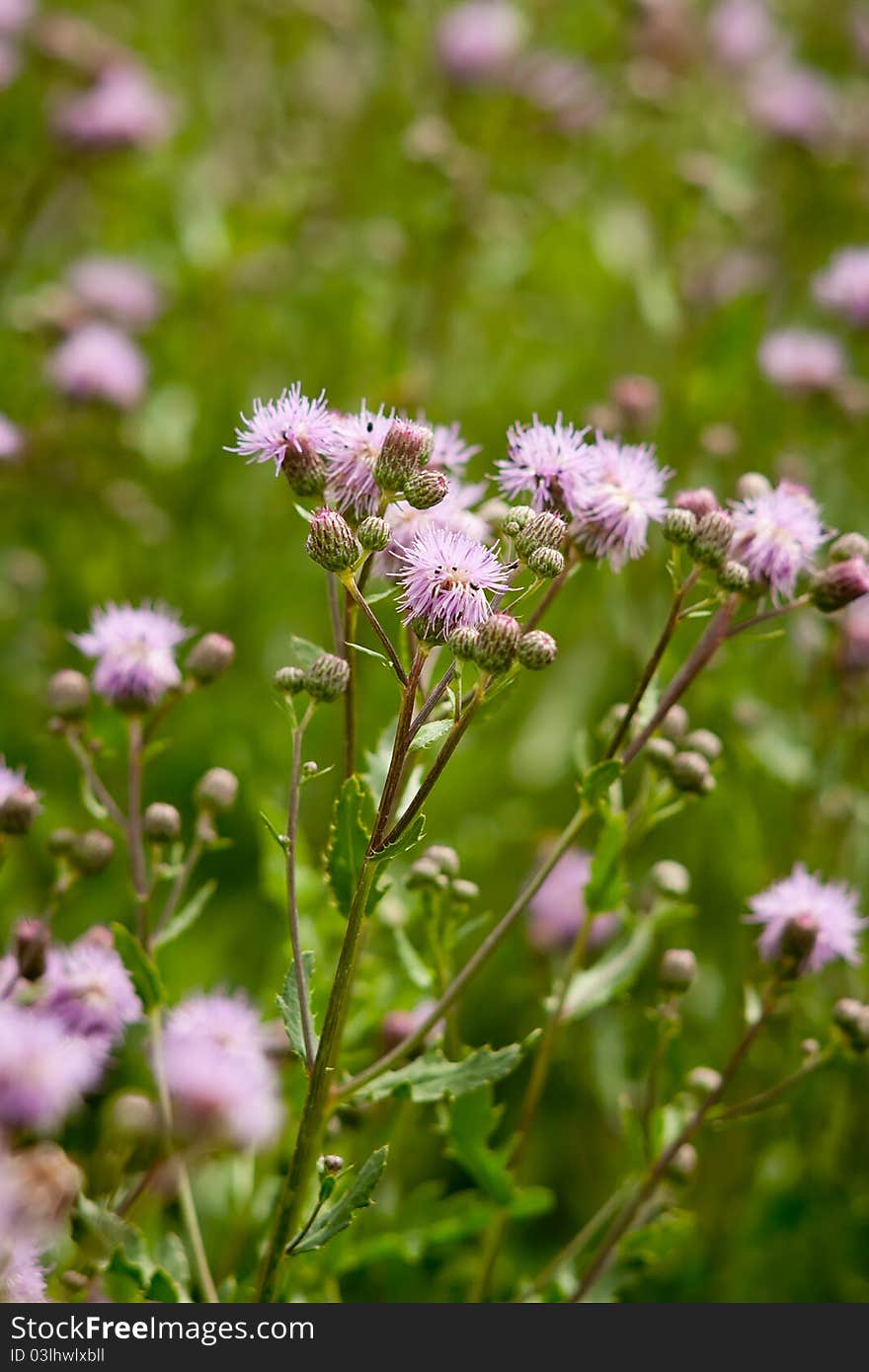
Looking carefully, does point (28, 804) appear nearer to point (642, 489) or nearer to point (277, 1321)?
point (277, 1321)

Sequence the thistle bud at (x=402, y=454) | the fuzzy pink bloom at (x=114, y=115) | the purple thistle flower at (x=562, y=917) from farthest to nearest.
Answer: the fuzzy pink bloom at (x=114, y=115) → the purple thistle flower at (x=562, y=917) → the thistle bud at (x=402, y=454)

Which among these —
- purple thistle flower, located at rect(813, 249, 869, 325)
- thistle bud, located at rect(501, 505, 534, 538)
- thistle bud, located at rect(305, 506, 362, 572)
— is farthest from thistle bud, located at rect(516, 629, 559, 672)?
purple thistle flower, located at rect(813, 249, 869, 325)

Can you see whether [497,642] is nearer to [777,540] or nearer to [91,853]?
[777,540]

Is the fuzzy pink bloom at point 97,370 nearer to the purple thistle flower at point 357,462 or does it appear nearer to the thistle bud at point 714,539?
the purple thistle flower at point 357,462

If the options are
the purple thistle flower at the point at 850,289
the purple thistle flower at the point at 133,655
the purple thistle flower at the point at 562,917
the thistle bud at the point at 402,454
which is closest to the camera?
the thistle bud at the point at 402,454

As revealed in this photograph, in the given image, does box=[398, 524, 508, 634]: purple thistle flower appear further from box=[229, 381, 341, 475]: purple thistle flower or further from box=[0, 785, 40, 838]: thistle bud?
box=[0, 785, 40, 838]: thistle bud

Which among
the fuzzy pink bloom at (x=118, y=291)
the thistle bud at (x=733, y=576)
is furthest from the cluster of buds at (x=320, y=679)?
the fuzzy pink bloom at (x=118, y=291)

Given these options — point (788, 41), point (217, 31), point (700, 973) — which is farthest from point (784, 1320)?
point (788, 41)
